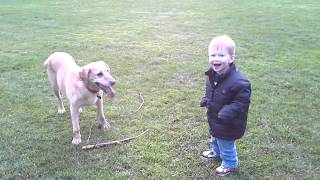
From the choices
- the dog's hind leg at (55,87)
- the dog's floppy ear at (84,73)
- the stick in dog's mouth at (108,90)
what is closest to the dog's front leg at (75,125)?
the dog's floppy ear at (84,73)

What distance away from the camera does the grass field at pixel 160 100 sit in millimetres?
4316

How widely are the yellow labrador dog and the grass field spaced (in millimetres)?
341

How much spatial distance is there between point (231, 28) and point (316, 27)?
2411mm

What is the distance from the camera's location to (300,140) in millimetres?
4762

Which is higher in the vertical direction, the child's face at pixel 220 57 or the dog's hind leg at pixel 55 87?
the child's face at pixel 220 57

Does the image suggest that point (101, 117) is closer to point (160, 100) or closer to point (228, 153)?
point (160, 100)

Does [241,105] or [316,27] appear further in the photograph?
[316,27]

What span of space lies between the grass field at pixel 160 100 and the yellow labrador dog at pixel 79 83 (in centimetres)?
34

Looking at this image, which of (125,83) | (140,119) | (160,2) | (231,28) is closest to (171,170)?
(140,119)

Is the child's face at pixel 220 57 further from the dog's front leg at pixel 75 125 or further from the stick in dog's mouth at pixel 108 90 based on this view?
the dog's front leg at pixel 75 125

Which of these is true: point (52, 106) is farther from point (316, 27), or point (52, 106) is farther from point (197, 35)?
point (316, 27)

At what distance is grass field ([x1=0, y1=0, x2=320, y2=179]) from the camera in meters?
4.32

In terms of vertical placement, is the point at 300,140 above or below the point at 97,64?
below

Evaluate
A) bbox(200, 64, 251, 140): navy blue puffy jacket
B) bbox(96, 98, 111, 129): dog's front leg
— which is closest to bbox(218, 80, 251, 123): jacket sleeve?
bbox(200, 64, 251, 140): navy blue puffy jacket
